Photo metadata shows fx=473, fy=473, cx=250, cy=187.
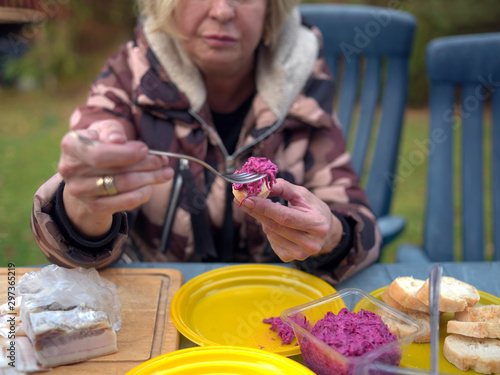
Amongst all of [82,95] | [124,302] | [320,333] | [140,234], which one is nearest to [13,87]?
[82,95]

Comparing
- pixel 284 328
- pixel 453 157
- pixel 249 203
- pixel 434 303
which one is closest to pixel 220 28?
pixel 249 203

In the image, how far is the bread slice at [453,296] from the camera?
117cm

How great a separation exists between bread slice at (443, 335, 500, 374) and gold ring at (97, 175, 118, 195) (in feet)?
2.74

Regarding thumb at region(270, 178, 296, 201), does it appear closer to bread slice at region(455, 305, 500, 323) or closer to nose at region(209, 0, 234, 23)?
bread slice at region(455, 305, 500, 323)

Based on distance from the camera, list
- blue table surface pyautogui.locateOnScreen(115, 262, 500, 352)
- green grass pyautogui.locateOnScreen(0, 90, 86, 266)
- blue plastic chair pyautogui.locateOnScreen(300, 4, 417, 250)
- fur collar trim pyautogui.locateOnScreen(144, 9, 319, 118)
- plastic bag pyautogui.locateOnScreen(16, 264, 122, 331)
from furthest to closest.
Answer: green grass pyautogui.locateOnScreen(0, 90, 86, 266) < blue plastic chair pyautogui.locateOnScreen(300, 4, 417, 250) < fur collar trim pyautogui.locateOnScreen(144, 9, 319, 118) < blue table surface pyautogui.locateOnScreen(115, 262, 500, 352) < plastic bag pyautogui.locateOnScreen(16, 264, 122, 331)

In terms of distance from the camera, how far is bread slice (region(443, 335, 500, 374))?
1.02 meters

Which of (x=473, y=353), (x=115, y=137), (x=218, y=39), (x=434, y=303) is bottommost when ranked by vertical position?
(x=473, y=353)

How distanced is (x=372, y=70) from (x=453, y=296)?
188 centimetres

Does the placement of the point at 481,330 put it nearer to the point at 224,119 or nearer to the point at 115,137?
the point at 115,137

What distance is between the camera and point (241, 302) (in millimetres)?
1372

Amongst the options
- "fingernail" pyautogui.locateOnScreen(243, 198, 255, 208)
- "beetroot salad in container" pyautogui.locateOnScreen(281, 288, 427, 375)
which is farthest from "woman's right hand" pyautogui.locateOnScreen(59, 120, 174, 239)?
"beetroot salad in container" pyautogui.locateOnScreen(281, 288, 427, 375)

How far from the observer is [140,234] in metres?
1.96

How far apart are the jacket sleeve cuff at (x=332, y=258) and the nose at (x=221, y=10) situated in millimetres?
758

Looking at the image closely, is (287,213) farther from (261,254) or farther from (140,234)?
(140,234)
